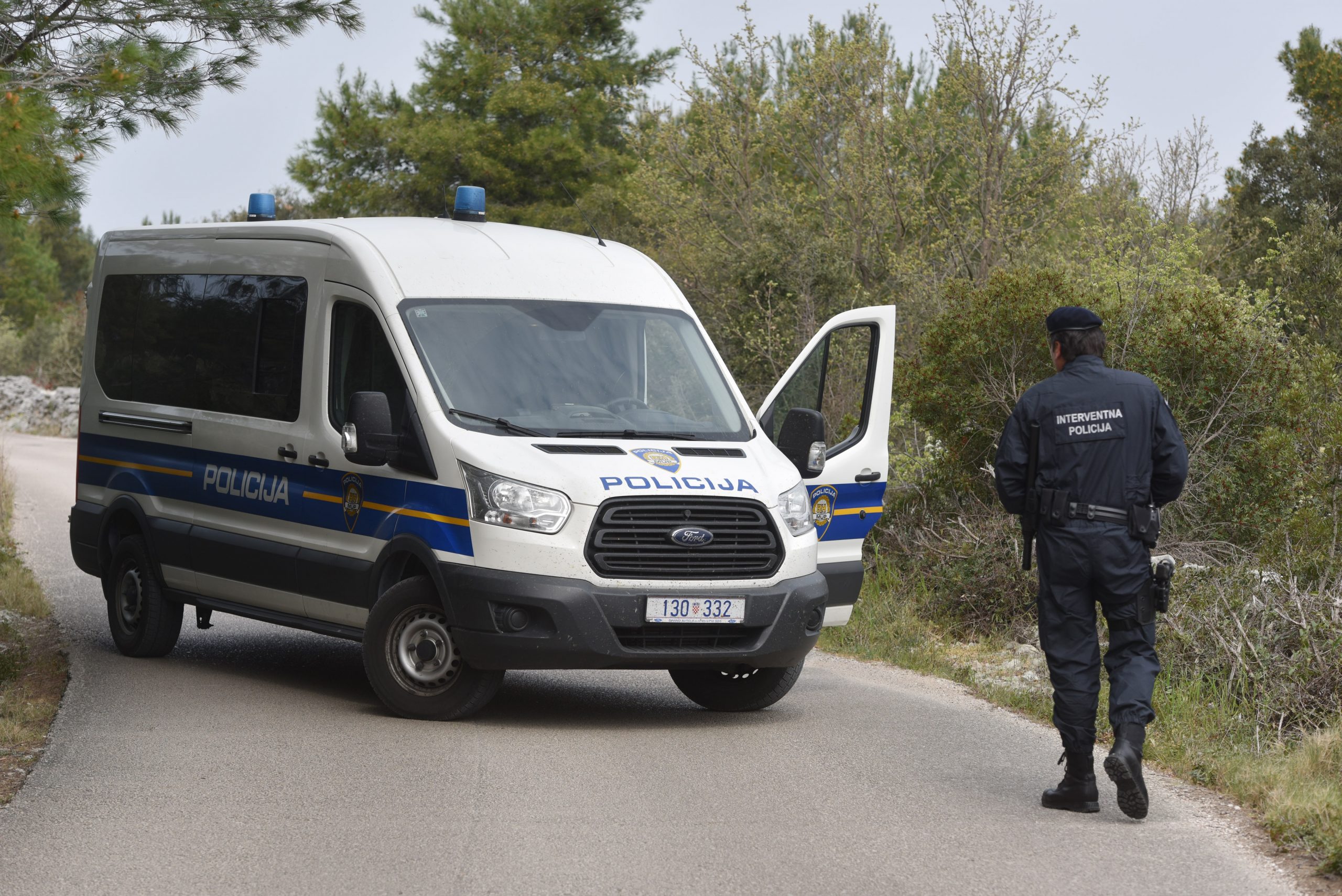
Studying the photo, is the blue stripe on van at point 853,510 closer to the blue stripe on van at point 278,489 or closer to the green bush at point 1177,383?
the blue stripe on van at point 278,489

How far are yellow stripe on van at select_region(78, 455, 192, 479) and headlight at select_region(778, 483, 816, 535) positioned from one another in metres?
3.97

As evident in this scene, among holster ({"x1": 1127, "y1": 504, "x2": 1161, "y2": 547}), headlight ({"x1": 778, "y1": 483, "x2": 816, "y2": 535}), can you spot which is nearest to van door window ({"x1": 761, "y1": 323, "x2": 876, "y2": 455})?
headlight ({"x1": 778, "y1": 483, "x2": 816, "y2": 535})

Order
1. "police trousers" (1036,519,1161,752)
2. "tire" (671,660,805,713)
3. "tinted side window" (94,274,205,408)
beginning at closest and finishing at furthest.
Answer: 1. "police trousers" (1036,519,1161,752)
2. "tire" (671,660,805,713)
3. "tinted side window" (94,274,205,408)

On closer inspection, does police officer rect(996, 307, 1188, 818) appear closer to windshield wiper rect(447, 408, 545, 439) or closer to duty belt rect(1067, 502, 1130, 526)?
duty belt rect(1067, 502, 1130, 526)

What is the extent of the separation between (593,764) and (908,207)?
14200mm

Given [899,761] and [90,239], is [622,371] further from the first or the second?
[90,239]

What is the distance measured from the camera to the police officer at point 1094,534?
260 inches

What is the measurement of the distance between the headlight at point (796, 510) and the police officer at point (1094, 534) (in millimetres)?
1771

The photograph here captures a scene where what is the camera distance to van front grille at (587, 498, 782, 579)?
7902 mm

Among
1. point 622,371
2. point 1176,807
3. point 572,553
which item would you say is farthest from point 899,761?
point 622,371

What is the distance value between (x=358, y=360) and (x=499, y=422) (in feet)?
3.71

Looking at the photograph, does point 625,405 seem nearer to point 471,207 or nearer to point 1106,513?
point 471,207

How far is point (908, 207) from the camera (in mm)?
20516

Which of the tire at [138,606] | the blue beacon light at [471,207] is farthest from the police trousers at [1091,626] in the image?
the tire at [138,606]
